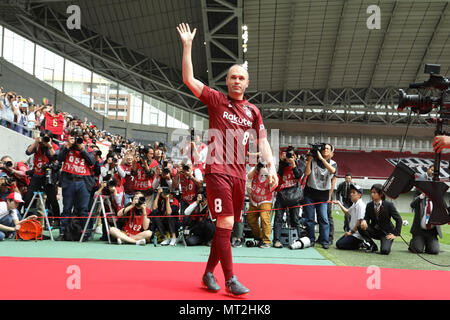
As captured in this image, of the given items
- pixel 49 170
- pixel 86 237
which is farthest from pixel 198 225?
pixel 49 170

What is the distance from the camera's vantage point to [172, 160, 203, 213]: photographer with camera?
23.3ft

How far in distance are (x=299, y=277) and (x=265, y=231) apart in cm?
310

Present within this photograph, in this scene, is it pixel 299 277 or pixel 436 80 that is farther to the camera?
pixel 299 277

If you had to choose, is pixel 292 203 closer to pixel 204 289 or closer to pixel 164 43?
pixel 204 289

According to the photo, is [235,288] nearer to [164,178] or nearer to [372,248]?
[372,248]

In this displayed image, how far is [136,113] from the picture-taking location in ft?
90.5

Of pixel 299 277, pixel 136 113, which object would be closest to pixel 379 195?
pixel 299 277

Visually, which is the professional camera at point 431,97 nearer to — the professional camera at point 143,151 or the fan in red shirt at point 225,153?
the fan in red shirt at point 225,153

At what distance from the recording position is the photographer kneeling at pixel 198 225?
22.0 feet

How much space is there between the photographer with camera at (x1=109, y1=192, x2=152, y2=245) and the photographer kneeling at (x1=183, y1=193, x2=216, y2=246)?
27.3 inches

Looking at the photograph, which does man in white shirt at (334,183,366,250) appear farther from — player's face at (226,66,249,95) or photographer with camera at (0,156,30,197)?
photographer with camera at (0,156,30,197)

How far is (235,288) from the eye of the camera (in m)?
2.83

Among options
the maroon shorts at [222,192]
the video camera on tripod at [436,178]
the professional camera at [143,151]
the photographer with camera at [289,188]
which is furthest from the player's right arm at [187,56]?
the professional camera at [143,151]

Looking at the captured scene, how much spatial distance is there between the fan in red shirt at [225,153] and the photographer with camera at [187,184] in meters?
3.85
